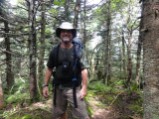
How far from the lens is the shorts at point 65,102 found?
15.1 ft

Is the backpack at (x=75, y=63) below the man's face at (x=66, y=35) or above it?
below

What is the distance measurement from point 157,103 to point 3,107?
6.51 metres

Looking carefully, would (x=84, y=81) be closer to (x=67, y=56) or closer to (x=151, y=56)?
(x=67, y=56)

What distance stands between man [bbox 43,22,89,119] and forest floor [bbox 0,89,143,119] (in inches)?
79.8

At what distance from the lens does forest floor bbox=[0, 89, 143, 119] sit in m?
6.59

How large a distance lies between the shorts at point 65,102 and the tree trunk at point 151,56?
1252 mm

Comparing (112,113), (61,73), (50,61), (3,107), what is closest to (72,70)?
(61,73)

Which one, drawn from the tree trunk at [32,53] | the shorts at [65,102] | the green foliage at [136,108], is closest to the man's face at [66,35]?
the shorts at [65,102]

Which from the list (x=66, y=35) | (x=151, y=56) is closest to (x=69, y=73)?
(x=66, y=35)

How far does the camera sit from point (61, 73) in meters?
4.58

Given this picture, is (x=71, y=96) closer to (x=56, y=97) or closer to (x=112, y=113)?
(x=56, y=97)

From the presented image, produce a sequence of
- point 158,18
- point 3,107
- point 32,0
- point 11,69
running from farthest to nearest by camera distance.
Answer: point 11,69
point 3,107
point 32,0
point 158,18

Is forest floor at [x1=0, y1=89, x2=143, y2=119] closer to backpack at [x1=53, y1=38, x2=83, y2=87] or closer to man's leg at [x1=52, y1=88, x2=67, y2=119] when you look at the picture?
man's leg at [x1=52, y1=88, x2=67, y2=119]

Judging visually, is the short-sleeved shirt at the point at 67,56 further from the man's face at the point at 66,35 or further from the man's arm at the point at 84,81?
the man's face at the point at 66,35
